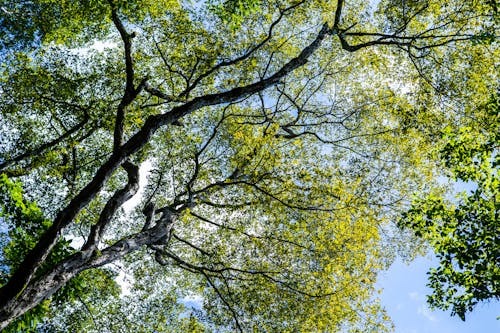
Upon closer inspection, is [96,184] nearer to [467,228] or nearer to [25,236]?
[25,236]

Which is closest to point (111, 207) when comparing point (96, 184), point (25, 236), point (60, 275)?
point (96, 184)

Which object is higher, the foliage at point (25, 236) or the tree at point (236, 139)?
the tree at point (236, 139)

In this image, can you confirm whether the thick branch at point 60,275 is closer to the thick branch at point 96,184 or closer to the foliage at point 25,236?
the thick branch at point 96,184

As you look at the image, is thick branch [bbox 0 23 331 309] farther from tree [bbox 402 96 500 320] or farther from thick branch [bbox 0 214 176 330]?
tree [bbox 402 96 500 320]

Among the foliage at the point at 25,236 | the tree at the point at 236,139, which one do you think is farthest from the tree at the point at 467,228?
the foliage at the point at 25,236

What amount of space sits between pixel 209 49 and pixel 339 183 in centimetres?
730

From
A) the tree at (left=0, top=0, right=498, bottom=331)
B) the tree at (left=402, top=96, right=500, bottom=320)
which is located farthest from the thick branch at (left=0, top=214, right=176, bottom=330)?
→ the tree at (left=402, top=96, right=500, bottom=320)

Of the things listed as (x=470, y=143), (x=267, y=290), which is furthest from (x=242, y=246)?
(x=470, y=143)

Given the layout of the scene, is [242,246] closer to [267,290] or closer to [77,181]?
[267,290]

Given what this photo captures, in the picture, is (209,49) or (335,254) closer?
(335,254)

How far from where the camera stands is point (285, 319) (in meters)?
14.5

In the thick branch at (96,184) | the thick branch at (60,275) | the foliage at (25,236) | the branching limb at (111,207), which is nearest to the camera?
the thick branch at (60,275)

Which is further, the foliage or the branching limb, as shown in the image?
the foliage

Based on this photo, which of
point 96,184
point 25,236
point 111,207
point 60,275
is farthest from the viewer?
point 25,236
